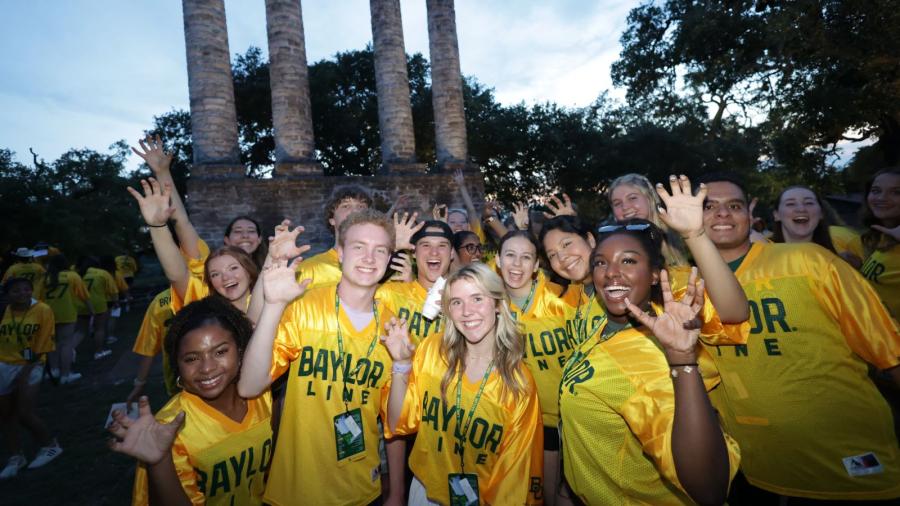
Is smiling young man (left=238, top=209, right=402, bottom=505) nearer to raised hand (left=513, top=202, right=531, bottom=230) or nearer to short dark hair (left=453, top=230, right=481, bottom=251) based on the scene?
short dark hair (left=453, top=230, right=481, bottom=251)

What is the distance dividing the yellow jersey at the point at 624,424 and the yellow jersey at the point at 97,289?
36.7ft

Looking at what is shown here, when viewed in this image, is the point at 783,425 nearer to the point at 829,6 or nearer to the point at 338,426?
the point at 338,426

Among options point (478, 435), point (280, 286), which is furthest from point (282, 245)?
point (478, 435)

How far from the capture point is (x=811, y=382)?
2271 mm

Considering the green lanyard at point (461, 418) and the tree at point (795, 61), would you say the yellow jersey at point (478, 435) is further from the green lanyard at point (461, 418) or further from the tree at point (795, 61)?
the tree at point (795, 61)

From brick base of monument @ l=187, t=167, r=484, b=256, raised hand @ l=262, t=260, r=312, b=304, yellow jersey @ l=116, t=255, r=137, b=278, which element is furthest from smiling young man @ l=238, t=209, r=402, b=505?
yellow jersey @ l=116, t=255, r=137, b=278

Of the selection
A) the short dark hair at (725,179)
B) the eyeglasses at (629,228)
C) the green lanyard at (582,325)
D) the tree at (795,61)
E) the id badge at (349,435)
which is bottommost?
the id badge at (349,435)

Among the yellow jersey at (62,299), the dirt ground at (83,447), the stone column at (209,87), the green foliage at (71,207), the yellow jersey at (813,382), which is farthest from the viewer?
the green foliage at (71,207)

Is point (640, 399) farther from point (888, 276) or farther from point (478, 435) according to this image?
point (888, 276)

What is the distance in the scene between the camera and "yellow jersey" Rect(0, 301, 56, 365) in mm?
5031

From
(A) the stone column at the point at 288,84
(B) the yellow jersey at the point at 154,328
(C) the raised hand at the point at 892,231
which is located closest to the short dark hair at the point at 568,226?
(C) the raised hand at the point at 892,231

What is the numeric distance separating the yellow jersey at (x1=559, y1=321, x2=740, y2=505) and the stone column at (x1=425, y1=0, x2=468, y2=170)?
14.7m

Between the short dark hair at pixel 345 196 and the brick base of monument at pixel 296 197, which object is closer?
the short dark hair at pixel 345 196

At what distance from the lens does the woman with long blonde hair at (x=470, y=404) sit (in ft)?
7.66
